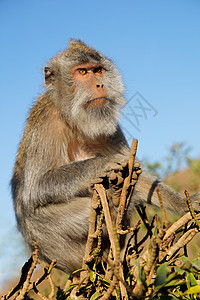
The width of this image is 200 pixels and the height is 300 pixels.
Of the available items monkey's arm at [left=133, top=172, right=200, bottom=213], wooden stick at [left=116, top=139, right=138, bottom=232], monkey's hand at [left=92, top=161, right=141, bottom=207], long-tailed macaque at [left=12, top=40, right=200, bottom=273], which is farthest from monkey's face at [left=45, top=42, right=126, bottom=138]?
wooden stick at [left=116, top=139, right=138, bottom=232]

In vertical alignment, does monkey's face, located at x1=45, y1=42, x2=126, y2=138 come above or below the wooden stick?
above

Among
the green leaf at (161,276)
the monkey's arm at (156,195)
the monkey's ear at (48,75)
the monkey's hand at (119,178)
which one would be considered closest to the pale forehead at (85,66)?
the monkey's ear at (48,75)

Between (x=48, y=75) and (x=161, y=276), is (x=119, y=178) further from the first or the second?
(x=48, y=75)

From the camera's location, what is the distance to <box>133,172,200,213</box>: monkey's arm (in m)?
4.75

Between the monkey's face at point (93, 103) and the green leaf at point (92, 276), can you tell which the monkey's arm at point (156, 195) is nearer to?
the monkey's face at point (93, 103)

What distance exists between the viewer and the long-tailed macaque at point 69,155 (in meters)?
4.45

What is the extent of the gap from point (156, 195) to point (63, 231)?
1318mm

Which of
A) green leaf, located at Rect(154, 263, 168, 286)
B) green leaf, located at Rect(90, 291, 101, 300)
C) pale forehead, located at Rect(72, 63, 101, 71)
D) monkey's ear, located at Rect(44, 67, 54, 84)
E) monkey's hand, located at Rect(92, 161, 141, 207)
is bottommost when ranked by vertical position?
green leaf, located at Rect(154, 263, 168, 286)

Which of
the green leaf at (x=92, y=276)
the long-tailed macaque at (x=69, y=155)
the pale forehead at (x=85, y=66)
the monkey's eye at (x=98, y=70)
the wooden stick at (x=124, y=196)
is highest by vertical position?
the pale forehead at (x=85, y=66)

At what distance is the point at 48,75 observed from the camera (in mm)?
5723

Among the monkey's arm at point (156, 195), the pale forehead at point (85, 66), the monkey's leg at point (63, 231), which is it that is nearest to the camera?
the monkey's leg at point (63, 231)

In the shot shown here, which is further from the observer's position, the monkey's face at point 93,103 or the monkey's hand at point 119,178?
the monkey's face at point 93,103

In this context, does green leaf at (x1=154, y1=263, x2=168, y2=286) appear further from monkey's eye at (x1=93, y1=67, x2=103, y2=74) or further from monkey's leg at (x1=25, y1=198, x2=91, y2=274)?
monkey's eye at (x1=93, y1=67, x2=103, y2=74)

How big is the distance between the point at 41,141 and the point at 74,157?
589mm
